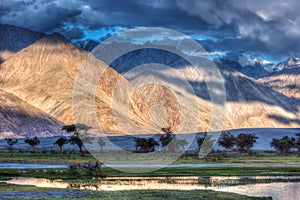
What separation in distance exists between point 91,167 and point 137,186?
1841 cm

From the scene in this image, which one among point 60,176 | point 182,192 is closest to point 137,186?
point 182,192

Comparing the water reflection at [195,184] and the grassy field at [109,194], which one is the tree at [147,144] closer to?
the water reflection at [195,184]

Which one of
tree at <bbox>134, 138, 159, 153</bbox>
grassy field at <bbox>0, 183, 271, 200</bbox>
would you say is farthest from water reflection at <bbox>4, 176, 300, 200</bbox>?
tree at <bbox>134, 138, 159, 153</bbox>

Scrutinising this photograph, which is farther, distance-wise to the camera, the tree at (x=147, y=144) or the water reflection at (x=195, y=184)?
the tree at (x=147, y=144)

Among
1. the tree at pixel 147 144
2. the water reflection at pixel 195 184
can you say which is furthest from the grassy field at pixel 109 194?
the tree at pixel 147 144

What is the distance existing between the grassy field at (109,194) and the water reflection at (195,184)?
5.88 meters

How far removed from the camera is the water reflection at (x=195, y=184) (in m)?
61.9

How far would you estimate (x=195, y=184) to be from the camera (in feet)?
228

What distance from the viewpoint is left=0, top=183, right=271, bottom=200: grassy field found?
5119 cm

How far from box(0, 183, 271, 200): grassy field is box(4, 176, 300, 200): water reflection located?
5.88m

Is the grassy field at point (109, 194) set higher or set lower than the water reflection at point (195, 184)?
lower

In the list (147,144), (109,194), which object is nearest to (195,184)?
(109,194)

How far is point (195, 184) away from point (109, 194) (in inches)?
755

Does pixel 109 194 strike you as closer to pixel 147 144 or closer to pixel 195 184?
pixel 195 184
